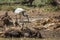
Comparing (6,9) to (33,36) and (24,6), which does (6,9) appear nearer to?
(24,6)

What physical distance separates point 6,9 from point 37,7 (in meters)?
2.01

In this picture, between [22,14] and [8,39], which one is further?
[22,14]

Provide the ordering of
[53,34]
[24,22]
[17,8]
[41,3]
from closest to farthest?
[53,34] < [24,22] < [17,8] < [41,3]

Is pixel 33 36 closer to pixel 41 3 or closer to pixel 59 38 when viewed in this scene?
pixel 59 38

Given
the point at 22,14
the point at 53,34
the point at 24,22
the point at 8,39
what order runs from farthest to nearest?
the point at 22,14 → the point at 24,22 → the point at 53,34 → the point at 8,39

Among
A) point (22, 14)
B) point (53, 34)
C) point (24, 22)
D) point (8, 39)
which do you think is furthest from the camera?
point (22, 14)

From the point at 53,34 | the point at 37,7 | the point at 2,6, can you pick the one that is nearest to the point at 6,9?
the point at 2,6

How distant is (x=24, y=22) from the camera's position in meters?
17.5

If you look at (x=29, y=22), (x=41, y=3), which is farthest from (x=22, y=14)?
(x=41, y=3)

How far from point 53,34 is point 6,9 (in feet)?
21.3

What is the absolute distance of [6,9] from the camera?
21.4 metres

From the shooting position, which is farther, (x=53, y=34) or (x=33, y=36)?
(x=53, y=34)

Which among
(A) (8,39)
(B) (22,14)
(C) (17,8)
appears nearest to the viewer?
(A) (8,39)

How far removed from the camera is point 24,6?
21984mm
